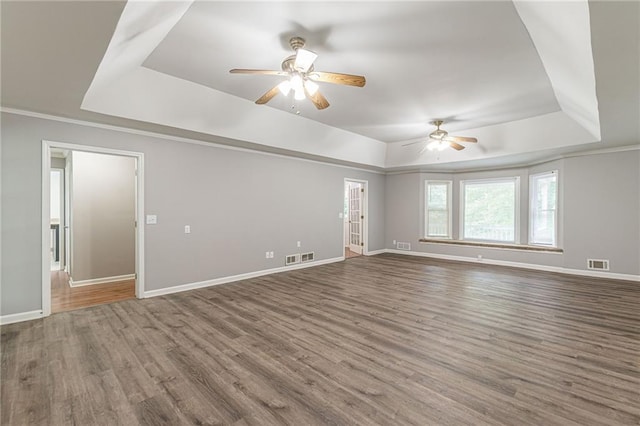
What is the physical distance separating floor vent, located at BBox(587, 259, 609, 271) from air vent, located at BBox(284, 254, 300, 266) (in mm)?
5839

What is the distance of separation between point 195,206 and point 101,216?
2.03m

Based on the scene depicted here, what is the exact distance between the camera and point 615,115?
3.41 metres

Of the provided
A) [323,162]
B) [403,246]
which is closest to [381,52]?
[323,162]

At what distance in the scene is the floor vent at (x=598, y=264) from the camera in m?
5.44

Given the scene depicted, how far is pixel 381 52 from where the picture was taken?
3.03m

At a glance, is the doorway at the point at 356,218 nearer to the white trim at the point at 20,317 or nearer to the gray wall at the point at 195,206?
the gray wall at the point at 195,206

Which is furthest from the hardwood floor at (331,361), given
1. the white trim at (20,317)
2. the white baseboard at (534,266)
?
the white baseboard at (534,266)

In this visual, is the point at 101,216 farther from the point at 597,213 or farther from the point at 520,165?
the point at 597,213

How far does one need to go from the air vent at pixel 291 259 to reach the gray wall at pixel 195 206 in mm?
104

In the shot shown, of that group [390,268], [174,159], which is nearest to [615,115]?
[390,268]

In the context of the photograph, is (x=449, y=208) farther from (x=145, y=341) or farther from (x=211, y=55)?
(x=145, y=341)

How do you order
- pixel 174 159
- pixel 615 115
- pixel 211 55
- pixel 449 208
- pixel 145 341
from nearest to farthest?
pixel 145 341
pixel 211 55
pixel 615 115
pixel 174 159
pixel 449 208

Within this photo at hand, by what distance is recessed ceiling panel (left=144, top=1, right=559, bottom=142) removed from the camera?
241cm

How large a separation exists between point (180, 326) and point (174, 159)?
2.64m
